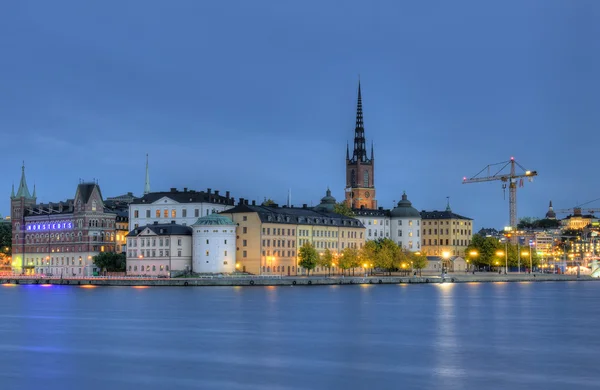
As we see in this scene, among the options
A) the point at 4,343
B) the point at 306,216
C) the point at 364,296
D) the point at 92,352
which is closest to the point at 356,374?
the point at 92,352

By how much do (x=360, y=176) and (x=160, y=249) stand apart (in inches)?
2937

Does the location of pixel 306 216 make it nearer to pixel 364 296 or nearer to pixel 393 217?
pixel 393 217

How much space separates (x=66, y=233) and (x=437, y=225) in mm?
68455

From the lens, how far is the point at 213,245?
114312 millimetres

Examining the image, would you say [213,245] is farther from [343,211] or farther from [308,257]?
[343,211]

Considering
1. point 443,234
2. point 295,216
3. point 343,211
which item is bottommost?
point 443,234

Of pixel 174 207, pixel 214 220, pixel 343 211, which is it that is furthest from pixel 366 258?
pixel 174 207

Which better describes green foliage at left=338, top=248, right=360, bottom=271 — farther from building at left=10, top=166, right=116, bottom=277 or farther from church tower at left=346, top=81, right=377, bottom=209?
church tower at left=346, top=81, right=377, bottom=209

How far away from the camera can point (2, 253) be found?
157250 millimetres

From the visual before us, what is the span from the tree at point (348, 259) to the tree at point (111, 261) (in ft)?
94.7

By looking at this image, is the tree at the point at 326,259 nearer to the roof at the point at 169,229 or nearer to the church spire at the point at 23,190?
the roof at the point at 169,229

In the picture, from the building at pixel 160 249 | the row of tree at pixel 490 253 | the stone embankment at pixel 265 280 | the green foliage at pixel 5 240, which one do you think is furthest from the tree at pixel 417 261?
the green foliage at pixel 5 240

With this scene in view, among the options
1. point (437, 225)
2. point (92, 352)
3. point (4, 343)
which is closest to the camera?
point (92, 352)

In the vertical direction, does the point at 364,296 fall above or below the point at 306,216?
below
